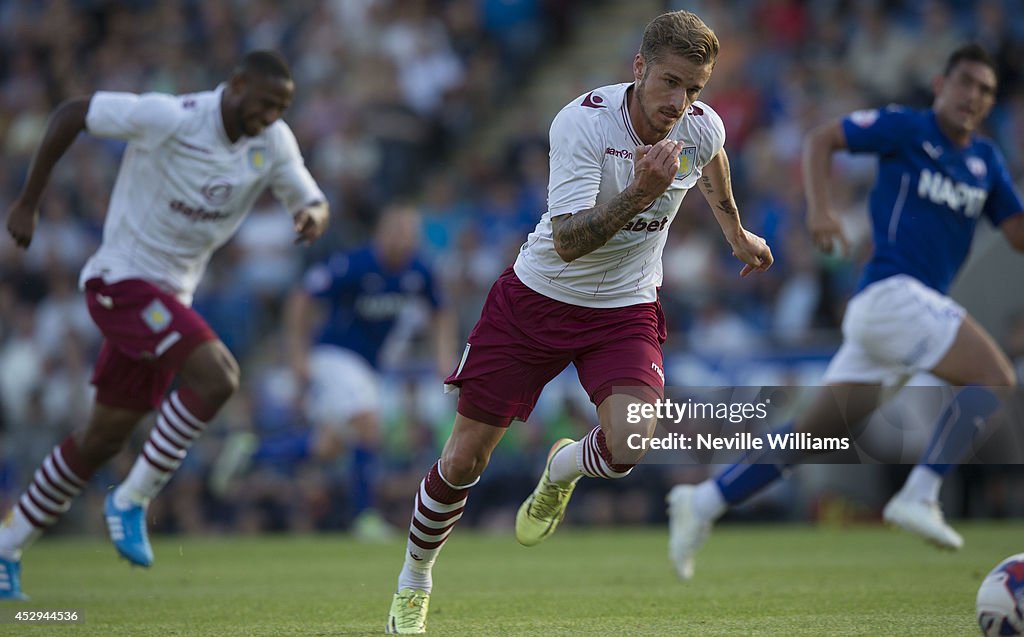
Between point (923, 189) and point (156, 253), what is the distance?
182 inches

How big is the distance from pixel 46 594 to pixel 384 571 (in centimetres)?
224

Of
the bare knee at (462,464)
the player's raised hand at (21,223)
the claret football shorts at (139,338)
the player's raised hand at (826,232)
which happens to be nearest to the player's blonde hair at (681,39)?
the bare knee at (462,464)

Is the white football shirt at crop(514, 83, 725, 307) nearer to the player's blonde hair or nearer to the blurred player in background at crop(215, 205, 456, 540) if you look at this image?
the player's blonde hair

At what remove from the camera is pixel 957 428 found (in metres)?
8.29

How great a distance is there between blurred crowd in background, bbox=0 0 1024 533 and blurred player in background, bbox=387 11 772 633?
19.1 ft

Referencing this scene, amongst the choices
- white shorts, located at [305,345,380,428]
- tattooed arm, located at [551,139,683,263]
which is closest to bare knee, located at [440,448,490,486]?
tattooed arm, located at [551,139,683,263]

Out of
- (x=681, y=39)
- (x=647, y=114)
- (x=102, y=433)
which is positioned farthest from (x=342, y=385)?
(x=681, y=39)

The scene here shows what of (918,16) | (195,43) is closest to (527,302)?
(918,16)

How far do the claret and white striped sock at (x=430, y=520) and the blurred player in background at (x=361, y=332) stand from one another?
6.43 m

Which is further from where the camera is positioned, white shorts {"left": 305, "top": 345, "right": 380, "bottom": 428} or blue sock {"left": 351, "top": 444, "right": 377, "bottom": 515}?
blue sock {"left": 351, "top": 444, "right": 377, "bottom": 515}

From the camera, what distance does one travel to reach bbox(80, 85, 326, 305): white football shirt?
7980 mm

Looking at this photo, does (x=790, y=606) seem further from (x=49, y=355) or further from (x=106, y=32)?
(x=106, y=32)

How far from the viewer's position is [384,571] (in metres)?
9.24

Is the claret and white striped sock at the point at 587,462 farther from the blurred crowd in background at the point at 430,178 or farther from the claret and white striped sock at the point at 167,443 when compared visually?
the blurred crowd in background at the point at 430,178
